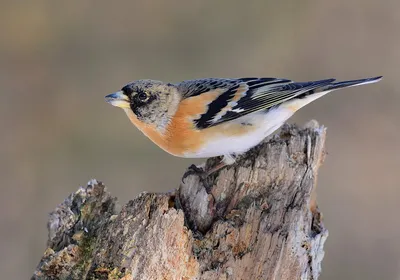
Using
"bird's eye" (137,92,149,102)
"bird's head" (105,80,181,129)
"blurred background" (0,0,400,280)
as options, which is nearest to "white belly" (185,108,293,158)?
"bird's head" (105,80,181,129)

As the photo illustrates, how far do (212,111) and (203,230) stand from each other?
0.81 metres

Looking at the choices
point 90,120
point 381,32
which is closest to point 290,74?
point 381,32

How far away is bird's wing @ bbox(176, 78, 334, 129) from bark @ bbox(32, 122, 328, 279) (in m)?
0.36

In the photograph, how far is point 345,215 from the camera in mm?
5355

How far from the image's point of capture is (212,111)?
3.22 meters

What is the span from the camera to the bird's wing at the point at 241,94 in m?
3.22

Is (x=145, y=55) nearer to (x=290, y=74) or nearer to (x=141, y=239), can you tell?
(x=290, y=74)

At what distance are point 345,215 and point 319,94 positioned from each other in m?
2.40

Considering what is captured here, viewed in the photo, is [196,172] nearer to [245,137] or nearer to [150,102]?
[245,137]

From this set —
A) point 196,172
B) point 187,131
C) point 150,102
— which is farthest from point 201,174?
point 150,102

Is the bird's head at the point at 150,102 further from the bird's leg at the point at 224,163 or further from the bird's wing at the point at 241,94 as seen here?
the bird's leg at the point at 224,163

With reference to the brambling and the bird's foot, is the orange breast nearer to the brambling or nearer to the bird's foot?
the brambling

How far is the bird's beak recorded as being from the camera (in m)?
3.09

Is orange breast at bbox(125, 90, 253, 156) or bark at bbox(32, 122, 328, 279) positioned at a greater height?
orange breast at bbox(125, 90, 253, 156)
